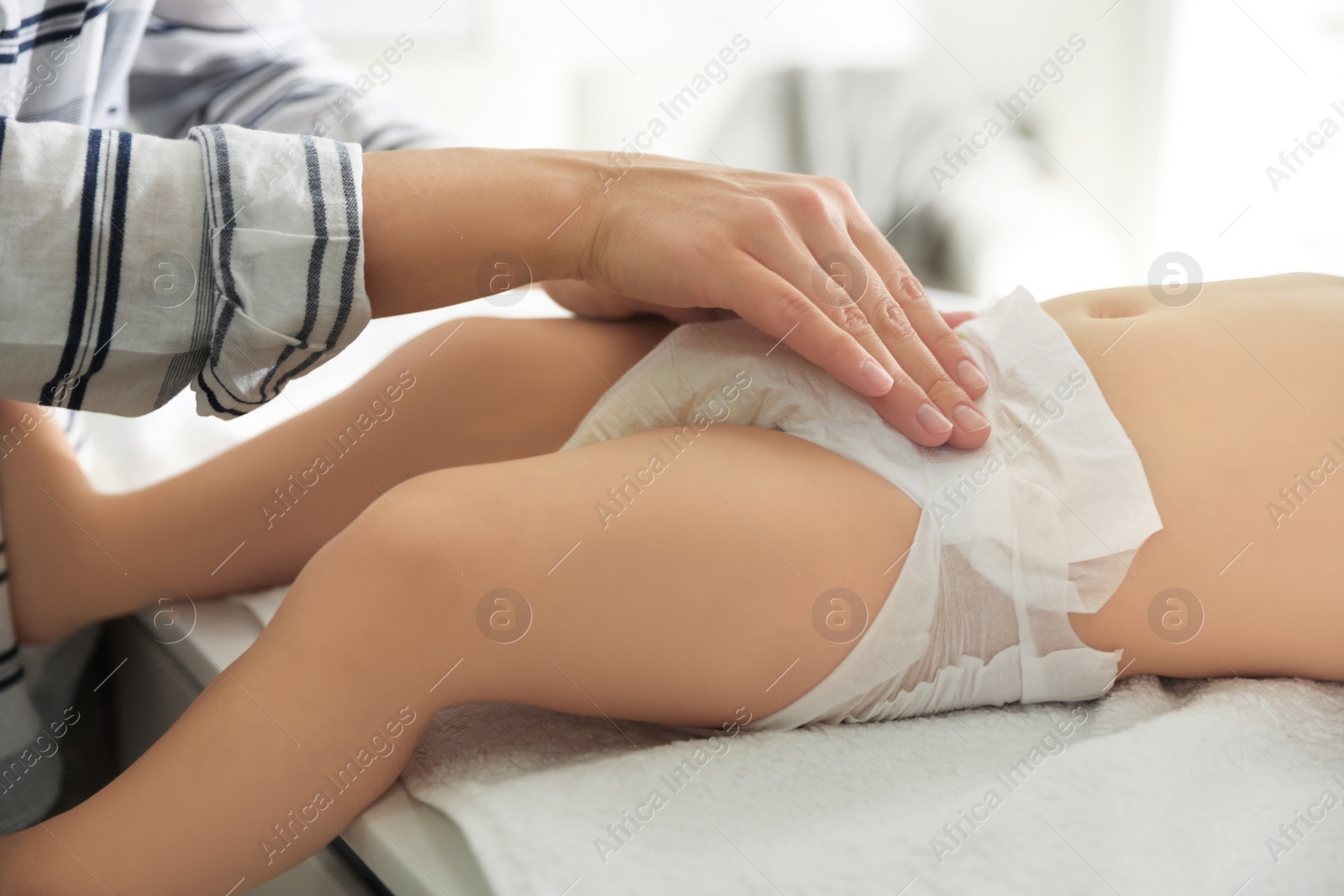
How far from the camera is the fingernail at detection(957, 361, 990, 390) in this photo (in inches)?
22.6

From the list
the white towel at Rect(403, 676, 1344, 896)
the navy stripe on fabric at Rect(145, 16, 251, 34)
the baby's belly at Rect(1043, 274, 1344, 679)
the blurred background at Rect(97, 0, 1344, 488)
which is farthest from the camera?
the blurred background at Rect(97, 0, 1344, 488)

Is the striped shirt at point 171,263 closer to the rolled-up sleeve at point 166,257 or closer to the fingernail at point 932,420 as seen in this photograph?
the rolled-up sleeve at point 166,257

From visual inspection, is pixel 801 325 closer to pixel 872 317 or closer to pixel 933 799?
pixel 872 317

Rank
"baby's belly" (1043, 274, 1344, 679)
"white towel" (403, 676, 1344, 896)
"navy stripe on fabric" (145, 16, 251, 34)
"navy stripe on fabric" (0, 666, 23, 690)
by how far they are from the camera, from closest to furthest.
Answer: "white towel" (403, 676, 1344, 896) < "baby's belly" (1043, 274, 1344, 679) < "navy stripe on fabric" (0, 666, 23, 690) < "navy stripe on fabric" (145, 16, 251, 34)

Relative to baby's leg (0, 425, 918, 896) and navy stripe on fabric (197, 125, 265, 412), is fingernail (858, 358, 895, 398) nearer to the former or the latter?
baby's leg (0, 425, 918, 896)

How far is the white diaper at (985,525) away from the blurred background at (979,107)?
1.55 m

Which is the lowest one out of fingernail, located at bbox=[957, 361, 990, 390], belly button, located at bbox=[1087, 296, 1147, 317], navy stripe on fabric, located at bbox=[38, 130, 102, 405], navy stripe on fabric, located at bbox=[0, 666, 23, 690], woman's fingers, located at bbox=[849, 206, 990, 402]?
navy stripe on fabric, located at bbox=[0, 666, 23, 690]

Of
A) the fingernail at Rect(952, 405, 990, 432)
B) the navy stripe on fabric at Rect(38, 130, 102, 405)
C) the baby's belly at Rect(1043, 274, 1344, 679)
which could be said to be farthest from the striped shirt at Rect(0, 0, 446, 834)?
the baby's belly at Rect(1043, 274, 1344, 679)

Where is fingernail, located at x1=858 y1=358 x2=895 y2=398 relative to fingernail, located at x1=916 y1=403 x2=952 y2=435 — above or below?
above

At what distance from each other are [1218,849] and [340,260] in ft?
1.67

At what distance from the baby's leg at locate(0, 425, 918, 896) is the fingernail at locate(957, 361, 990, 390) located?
0.31ft

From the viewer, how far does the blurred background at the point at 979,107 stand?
76.8 inches

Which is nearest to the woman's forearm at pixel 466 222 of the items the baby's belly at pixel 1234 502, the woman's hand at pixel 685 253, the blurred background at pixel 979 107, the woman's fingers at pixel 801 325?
the woman's hand at pixel 685 253

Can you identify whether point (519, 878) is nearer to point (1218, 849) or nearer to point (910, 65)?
point (1218, 849)
